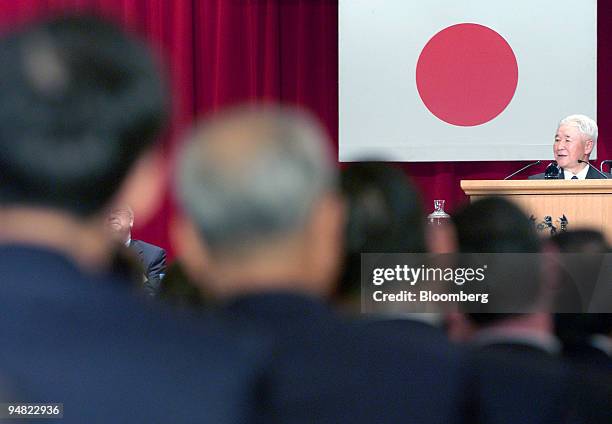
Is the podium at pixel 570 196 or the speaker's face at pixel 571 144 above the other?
the speaker's face at pixel 571 144

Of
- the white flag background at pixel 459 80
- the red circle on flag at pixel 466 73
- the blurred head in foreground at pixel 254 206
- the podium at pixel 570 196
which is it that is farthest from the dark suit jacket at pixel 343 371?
the red circle on flag at pixel 466 73

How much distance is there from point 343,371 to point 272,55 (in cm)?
358

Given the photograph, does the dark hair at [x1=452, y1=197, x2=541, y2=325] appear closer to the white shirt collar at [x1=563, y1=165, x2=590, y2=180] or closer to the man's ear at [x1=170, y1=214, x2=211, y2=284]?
the man's ear at [x1=170, y1=214, x2=211, y2=284]

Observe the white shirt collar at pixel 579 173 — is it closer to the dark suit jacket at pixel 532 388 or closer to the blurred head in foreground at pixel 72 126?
the dark suit jacket at pixel 532 388

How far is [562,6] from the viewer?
358 centimetres

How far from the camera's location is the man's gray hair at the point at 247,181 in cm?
48

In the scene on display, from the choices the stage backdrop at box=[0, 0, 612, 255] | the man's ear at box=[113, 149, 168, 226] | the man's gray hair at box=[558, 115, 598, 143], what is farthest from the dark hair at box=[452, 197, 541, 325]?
the stage backdrop at box=[0, 0, 612, 255]

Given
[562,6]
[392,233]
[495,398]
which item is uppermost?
[562,6]

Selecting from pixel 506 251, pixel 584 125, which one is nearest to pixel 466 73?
pixel 584 125

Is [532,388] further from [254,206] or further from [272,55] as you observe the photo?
[272,55]

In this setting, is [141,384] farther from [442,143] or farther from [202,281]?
[442,143]

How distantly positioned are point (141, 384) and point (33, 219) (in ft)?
0.33

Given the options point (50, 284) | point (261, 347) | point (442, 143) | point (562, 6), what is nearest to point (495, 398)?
point (261, 347)

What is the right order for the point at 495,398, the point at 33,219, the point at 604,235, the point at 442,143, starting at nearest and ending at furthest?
1. the point at 33,219
2. the point at 495,398
3. the point at 604,235
4. the point at 442,143
